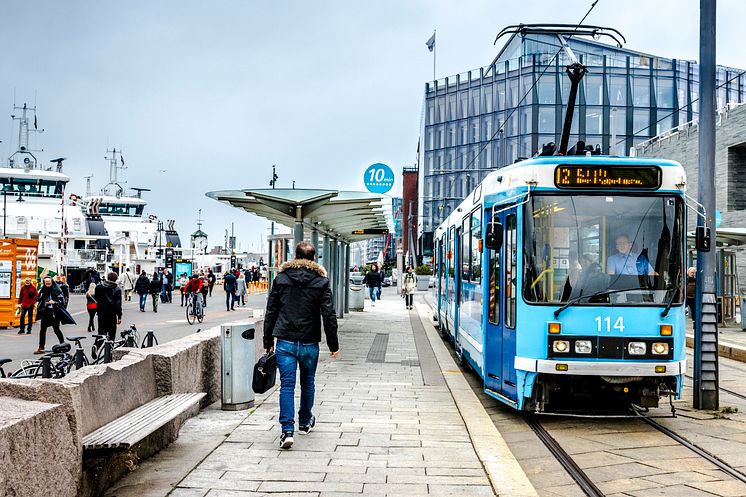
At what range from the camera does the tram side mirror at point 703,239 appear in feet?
31.3

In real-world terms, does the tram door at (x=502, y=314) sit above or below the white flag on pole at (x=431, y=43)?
below

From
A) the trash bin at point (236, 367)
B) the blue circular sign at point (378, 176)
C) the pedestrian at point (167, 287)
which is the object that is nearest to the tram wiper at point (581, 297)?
the trash bin at point (236, 367)

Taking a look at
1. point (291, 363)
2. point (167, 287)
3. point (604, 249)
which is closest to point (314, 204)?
point (604, 249)

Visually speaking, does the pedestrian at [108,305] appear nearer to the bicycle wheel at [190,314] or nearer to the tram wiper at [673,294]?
the tram wiper at [673,294]

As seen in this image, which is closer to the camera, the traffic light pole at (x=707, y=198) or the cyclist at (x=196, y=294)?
the traffic light pole at (x=707, y=198)

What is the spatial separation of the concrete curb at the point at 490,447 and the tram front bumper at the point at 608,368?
84 cm

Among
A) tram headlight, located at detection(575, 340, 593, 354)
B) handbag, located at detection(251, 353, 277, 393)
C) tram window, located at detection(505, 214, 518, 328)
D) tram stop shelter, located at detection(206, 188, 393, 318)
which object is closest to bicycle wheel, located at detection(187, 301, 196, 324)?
tram stop shelter, located at detection(206, 188, 393, 318)

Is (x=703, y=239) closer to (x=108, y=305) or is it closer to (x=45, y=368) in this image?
(x=45, y=368)

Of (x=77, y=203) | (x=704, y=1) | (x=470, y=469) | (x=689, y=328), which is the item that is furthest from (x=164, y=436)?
(x=77, y=203)

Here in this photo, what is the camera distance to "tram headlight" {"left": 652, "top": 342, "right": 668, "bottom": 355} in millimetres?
8781

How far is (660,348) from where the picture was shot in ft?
28.8

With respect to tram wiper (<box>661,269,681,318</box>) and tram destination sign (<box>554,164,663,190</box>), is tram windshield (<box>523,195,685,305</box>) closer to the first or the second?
tram wiper (<box>661,269,681,318</box>)

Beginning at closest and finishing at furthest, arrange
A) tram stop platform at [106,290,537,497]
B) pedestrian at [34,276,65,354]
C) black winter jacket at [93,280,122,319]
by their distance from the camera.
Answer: tram stop platform at [106,290,537,497] → black winter jacket at [93,280,122,319] → pedestrian at [34,276,65,354]

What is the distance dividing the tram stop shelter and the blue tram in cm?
512
